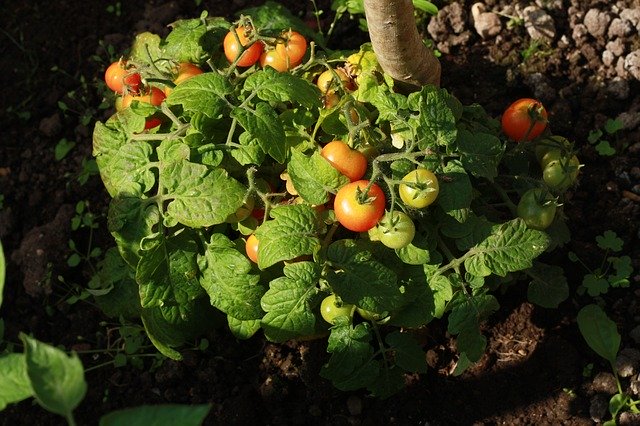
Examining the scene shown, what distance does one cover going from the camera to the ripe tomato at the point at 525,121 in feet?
6.70

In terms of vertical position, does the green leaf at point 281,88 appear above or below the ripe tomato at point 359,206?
above

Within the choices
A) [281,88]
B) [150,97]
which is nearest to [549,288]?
[281,88]

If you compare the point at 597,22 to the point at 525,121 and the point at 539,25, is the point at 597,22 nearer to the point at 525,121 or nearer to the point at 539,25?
the point at 539,25

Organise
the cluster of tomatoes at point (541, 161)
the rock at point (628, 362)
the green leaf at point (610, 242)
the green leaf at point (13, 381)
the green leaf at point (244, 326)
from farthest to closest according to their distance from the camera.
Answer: the green leaf at point (610, 242), the rock at point (628, 362), the green leaf at point (244, 326), the cluster of tomatoes at point (541, 161), the green leaf at point (13, 381)

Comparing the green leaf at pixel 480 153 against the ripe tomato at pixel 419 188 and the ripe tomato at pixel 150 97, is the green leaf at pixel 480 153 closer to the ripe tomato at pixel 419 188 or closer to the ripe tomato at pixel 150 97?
the ripe tomato at pixel 419 188

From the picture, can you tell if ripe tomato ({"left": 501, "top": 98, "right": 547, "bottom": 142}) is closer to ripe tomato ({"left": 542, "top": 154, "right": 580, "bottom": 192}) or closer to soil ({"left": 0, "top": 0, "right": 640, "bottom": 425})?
ripe tomato ({"left": 542, "top": 154, "right": 580, "bottom": 192})

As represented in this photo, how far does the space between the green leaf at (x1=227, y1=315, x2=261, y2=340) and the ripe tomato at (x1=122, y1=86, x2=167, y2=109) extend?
0.63 m

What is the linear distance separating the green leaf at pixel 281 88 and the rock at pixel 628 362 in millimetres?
1127

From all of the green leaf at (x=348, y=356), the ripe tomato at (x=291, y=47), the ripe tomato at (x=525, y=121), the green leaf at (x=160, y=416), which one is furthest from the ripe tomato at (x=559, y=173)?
the green leaf at (x=160, y=416)

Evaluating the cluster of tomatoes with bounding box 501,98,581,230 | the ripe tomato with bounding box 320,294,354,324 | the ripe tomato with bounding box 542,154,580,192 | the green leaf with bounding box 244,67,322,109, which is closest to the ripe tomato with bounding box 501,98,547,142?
the cluster of tomatoes with bounding box 501,98,581,230

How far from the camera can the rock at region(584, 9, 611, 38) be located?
2.69 m

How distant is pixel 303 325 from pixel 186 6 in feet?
5.56

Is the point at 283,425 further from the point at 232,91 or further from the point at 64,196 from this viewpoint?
the point at 64,196

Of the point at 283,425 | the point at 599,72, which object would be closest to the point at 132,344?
the point at 283,425
